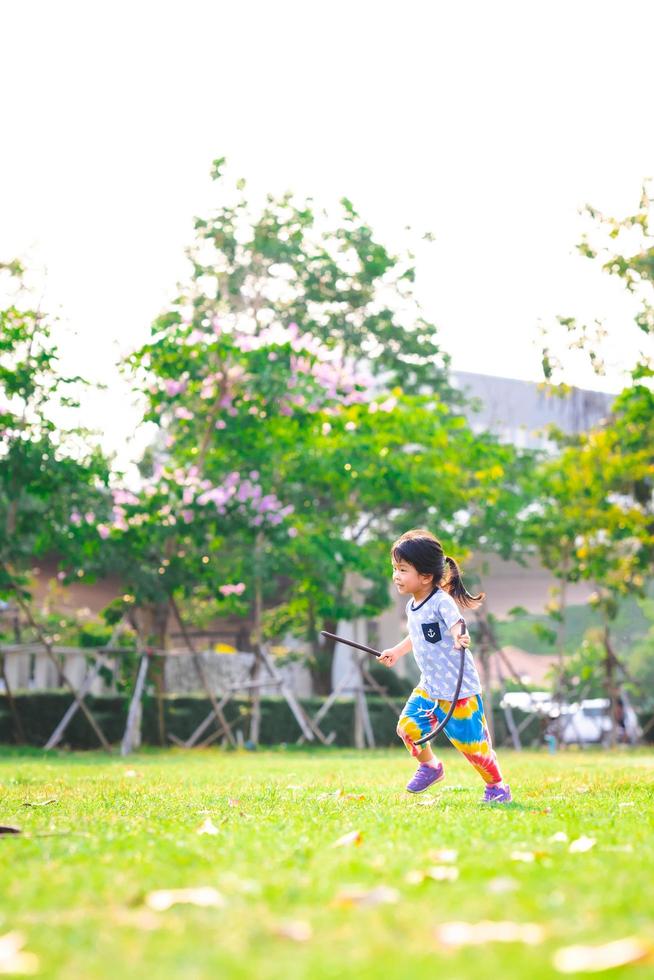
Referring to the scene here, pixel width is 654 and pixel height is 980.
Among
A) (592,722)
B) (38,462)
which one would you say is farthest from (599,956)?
(592,722)

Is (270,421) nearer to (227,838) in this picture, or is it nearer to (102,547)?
(102,547)

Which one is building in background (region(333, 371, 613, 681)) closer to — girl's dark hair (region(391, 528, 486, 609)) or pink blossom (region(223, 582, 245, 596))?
pink blossom (region(223, 582, 245, 596))

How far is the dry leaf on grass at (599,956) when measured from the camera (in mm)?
2553

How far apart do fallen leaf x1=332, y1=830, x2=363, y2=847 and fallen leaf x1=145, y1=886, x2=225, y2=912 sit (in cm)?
116

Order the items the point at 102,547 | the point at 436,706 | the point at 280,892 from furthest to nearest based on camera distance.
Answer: the point at 102,547, the point at 436,706, the point at 280,892

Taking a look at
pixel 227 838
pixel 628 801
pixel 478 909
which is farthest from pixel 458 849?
pixel 628 801

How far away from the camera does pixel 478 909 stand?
10.4ft

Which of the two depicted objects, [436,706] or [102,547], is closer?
[436,706]

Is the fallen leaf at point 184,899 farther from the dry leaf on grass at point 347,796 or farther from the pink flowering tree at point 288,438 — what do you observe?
the pink flowering tree at point 288,438

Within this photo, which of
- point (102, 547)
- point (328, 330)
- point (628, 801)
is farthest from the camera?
point (328, 330)

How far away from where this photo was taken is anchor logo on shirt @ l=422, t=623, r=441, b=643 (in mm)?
7387

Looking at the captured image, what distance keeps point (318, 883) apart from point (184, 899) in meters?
0.43

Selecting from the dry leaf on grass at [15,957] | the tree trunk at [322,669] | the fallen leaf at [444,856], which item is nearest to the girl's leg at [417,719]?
the fallen leaf at [444,856]

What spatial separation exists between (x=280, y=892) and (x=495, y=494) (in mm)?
19991
